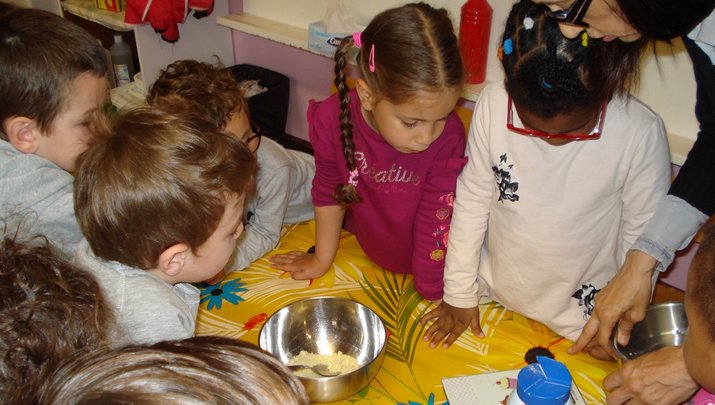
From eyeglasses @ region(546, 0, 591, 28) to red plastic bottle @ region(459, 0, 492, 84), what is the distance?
29.8 inches

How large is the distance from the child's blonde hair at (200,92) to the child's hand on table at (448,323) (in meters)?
0.65

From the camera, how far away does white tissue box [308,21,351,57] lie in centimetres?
196

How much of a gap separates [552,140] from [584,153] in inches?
2.8

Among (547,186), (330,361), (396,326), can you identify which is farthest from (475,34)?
(330,361)

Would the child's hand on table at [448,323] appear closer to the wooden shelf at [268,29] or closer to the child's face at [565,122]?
the child's face at [565,122]

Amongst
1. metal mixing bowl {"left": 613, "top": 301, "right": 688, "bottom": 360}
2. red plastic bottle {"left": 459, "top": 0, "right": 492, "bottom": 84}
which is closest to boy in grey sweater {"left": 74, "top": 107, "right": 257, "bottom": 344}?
metal mixing bowl {"left": 613, "top": 301, "right": 688, "bottom": 360}

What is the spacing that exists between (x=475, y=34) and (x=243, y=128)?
722 millimetres

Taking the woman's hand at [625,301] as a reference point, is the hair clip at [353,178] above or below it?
above

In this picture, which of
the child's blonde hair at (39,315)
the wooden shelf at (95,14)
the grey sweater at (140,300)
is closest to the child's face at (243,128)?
the grey sweater at (140,300)

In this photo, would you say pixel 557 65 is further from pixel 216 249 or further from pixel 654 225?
pixel 216 249

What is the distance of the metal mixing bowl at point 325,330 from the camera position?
1155 mm

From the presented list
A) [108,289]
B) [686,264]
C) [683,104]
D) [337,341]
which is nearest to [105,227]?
[108,289]

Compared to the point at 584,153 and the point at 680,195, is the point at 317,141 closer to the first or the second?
the point at 584,153

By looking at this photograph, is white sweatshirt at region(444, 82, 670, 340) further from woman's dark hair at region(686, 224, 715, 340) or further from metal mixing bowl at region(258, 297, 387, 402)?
woman's dark hair at region(686, 224, 715, 340)
